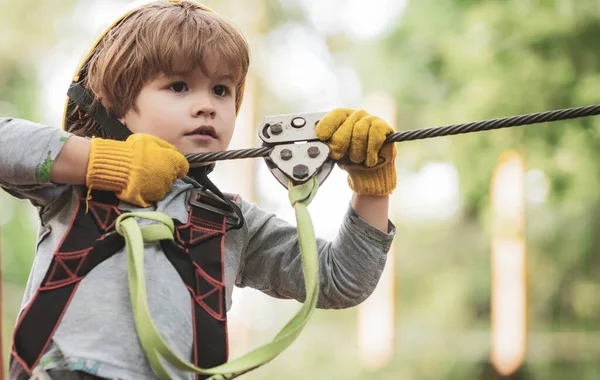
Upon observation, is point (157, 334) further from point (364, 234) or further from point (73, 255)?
point (364, 234)

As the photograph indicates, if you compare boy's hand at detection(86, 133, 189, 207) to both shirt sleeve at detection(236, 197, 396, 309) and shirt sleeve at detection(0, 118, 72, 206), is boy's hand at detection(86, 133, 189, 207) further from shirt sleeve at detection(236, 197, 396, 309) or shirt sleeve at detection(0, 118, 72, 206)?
shirt sleeve at detection(236, 197, 396, 309)

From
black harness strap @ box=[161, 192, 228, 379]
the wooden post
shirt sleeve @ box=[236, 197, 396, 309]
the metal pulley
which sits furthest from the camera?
the wooden post

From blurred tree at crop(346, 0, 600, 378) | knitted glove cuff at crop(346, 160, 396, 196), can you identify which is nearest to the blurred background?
blurred tree at crop(346, 0, 600, 378)

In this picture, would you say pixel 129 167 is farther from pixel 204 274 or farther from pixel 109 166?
pixel 204 274

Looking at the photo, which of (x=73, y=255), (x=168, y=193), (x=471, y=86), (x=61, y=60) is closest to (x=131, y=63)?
(x=168, y=193)

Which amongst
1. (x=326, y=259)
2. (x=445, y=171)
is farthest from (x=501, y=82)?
(x=326, y=259)

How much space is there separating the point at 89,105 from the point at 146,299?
0.50 m

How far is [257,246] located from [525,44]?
169 inches

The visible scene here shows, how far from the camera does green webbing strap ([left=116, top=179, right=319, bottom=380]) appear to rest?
127 cm

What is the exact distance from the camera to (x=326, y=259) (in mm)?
1652

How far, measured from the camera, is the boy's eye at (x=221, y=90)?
1595mm

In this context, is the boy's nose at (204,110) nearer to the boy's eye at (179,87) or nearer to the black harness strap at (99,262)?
the boy's eye at (179,87)

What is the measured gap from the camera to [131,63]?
1.57 meters

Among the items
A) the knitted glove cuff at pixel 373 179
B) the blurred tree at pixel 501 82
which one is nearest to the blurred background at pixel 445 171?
the blurred tree at pixel 501 82
